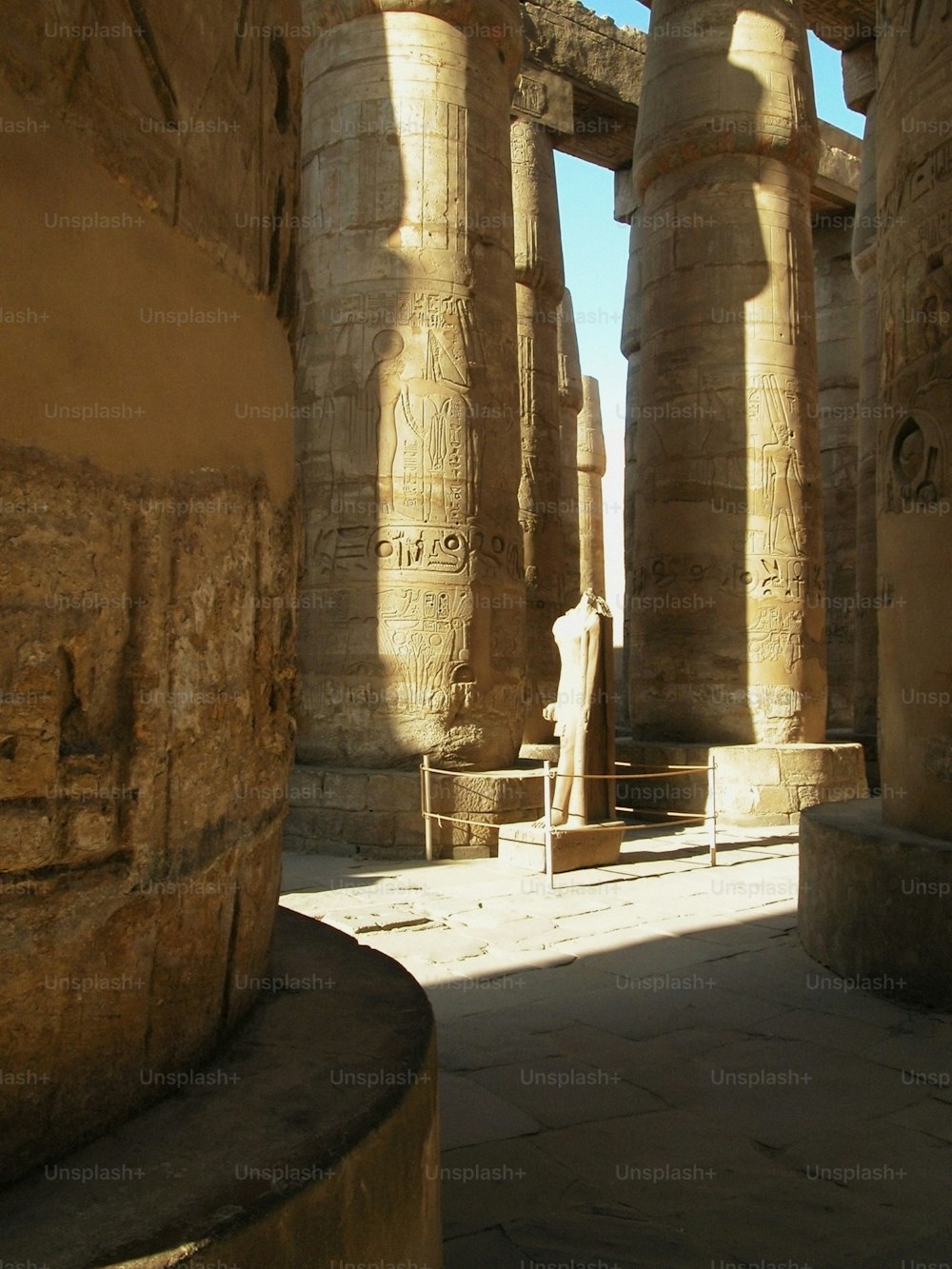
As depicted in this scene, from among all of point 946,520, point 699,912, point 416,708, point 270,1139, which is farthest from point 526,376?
point 270,1139

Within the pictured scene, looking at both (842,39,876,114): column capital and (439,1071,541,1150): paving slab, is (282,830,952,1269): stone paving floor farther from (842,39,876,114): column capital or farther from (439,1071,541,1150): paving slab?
(842,39,876,114): column capital

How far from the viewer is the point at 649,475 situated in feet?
38.0

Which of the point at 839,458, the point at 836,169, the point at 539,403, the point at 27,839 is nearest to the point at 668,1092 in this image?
the point at 27,839

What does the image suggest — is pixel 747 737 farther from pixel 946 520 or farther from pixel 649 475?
pixel 946 520

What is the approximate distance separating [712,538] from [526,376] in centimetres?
423

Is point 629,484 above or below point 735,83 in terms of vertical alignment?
below

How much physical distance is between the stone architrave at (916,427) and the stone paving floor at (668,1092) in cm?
106

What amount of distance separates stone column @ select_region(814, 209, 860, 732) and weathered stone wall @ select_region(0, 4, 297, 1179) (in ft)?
51.1

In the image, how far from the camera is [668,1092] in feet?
12.3

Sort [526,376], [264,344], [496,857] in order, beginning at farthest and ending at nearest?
[526,376], [496,857], [264,344]

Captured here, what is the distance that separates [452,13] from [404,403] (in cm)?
322

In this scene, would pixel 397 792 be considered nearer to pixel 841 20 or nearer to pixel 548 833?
pixel 548 833

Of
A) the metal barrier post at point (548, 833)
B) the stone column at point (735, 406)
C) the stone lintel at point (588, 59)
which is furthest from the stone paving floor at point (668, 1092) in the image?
the stone lintel at point (588, 59)

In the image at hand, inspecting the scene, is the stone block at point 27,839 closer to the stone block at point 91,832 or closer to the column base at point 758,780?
the stone block at point 91,832
